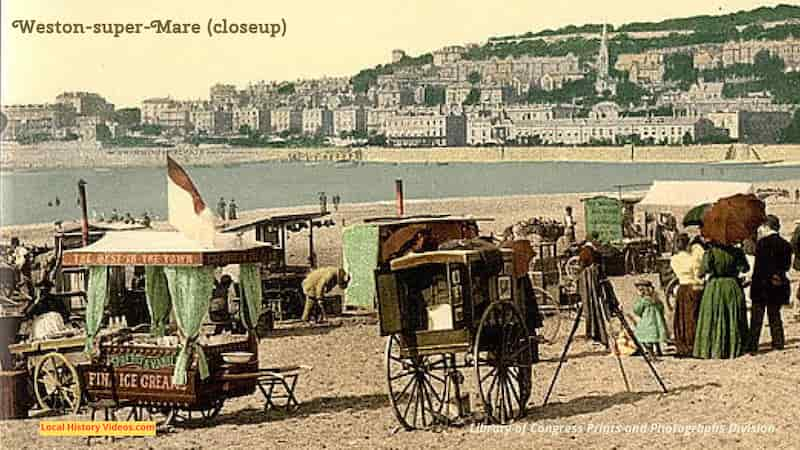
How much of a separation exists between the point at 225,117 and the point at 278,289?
1.71m

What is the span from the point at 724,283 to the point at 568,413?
1.85 m

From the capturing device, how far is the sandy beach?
8.27m

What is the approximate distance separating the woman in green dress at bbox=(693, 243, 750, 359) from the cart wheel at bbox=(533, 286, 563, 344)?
1.65m

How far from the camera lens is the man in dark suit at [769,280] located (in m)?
10.3

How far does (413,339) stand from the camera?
820 centimetres

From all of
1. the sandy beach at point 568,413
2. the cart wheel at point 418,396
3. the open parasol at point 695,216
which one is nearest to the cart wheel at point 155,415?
the sandy beach at point 568,413

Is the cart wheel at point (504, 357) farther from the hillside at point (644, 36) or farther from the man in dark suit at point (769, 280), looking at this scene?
the hillside at point (644, 36)

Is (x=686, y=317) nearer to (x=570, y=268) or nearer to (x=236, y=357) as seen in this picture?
(x=236, y=357)

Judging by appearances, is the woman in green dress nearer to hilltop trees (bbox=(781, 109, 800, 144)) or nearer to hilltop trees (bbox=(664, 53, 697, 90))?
hilltop trees (bbox=(664, 53, 697, 90))

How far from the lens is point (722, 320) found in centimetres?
1008

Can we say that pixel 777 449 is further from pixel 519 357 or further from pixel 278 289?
pixel 278 289

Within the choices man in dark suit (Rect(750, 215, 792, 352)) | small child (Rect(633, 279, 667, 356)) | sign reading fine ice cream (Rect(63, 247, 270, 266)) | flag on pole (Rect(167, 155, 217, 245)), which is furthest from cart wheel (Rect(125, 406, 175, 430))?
man in dark suit (Rect(750, 215, 792, 352))

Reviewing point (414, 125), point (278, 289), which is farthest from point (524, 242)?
point (414, 125)

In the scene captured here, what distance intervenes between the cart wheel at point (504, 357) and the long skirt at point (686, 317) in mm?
2132
